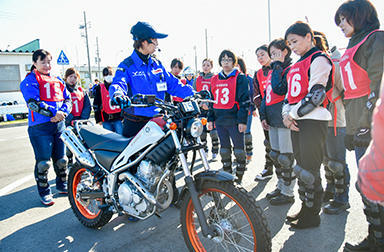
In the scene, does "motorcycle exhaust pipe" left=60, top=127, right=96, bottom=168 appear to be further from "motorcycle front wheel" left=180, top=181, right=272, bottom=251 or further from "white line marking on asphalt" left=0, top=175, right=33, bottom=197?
"white line marking on asphalt" left=0, top=175, right=33, bottom=197

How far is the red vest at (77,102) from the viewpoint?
5359mm

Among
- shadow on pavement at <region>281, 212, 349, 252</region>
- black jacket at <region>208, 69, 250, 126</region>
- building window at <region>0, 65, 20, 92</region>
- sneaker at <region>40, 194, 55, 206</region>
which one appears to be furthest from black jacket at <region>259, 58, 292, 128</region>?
building window at <region>0, 65, 20, 92</region>

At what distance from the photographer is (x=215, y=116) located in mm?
4242

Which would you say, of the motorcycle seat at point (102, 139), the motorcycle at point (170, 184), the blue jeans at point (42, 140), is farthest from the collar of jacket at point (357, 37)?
the blue jeans at point (42, 140)

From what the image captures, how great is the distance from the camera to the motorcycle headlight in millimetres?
2336

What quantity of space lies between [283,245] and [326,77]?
163cm

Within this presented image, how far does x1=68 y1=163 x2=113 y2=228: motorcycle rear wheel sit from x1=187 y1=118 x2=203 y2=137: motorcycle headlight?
57.2 inches

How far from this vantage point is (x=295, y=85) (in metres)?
2.85

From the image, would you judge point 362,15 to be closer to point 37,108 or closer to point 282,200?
point 282,200

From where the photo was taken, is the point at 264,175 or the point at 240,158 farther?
the point at 264,175

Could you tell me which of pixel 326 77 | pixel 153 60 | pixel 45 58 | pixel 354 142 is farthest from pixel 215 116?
pixel 45 58

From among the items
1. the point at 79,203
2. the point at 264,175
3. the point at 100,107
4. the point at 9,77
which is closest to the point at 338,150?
the point at 264,175

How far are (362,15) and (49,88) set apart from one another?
3.94 m

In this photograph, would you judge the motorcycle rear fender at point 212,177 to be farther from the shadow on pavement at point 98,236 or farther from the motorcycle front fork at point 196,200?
the shadow on pavement at point 98,236
